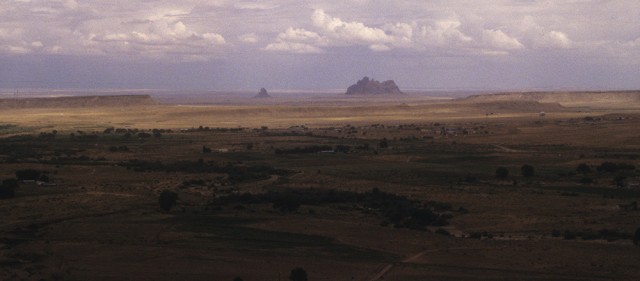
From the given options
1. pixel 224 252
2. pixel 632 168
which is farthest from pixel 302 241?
A: pixel 632 168

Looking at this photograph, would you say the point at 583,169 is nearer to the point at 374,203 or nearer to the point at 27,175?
the point at 374,203

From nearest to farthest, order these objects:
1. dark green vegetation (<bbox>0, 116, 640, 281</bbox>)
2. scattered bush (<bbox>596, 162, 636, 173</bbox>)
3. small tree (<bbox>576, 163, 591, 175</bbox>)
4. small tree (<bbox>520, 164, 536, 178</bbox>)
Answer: dark green vegetation (<bbox>0, 116, 640, 281</bbox>)
small tree (<bbox>520, 164, 536, 178</bbox>)
scattered bush (<bbox>596, 162, 636, 173</bbox>)
small tree (<bbox>576, 163, 591, 175</bbox>)

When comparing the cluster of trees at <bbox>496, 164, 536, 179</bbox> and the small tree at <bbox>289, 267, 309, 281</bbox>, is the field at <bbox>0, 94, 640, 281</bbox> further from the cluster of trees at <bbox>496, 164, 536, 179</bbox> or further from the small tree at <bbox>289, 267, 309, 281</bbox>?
the small tree at <bbox>289, 267, 309, 281</bbox>

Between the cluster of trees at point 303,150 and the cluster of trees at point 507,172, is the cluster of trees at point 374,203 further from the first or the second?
the cluster of trees at point 303,150

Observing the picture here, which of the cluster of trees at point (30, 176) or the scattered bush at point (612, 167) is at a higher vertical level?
the cluster of trees at point (30, 176)

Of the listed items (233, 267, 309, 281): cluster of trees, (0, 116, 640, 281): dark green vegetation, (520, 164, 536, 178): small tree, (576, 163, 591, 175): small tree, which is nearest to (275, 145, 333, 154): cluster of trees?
(0, 116, 640, 281): dark green vegetation

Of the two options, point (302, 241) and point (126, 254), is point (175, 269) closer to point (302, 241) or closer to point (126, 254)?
point (126, 254)

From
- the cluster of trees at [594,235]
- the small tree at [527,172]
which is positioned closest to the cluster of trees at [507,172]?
the small tree at [527,172]
